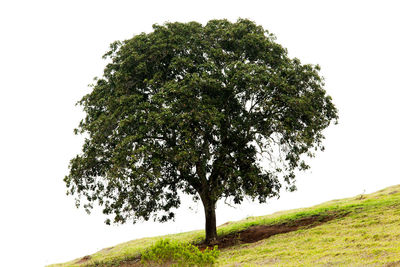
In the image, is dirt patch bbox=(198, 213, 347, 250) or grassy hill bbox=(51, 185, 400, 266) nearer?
grassy hill bbox=(51, 185, 400, 266)

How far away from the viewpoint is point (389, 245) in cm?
1422

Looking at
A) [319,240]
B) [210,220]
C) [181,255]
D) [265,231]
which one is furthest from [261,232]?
[181,255]

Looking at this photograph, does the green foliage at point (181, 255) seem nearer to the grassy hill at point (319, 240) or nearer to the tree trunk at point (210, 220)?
the grassy hill at point (319, 240)

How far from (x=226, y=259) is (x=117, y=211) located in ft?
22.7

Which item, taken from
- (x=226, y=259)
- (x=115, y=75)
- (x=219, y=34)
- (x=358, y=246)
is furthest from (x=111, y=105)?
(x=358, y=246)

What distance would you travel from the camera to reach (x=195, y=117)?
58.0 feet

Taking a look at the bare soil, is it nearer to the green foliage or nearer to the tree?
the tree

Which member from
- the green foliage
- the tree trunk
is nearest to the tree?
the tree trunk

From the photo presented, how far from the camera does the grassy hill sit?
551 inches

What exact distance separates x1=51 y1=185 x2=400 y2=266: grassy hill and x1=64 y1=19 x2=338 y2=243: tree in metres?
Result: 2.49

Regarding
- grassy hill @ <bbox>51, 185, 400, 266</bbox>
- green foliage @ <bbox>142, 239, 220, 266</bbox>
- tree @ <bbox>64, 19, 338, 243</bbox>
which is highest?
tree @ <bbox>64, 19, 338, 243</bbox>

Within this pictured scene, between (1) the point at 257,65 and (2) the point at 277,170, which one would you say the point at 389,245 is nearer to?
(2) the point at 277,170

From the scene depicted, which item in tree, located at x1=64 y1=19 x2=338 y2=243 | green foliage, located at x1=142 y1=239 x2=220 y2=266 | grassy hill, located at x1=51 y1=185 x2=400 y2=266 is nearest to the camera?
green foliage, located at x1=142 y1=239 x2=220 y2=266

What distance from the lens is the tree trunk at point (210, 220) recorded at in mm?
21688
